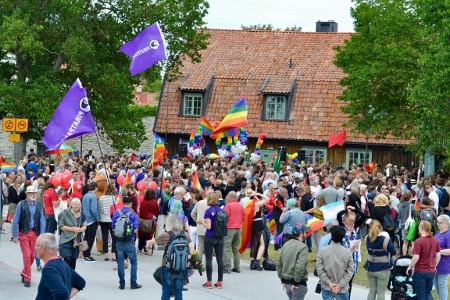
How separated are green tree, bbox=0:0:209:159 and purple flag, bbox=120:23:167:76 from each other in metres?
14.2

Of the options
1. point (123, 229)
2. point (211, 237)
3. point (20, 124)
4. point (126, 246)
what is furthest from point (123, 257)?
point (20, 124)

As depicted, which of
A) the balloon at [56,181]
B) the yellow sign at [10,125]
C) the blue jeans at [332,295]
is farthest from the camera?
the yellow sign at [10,125]

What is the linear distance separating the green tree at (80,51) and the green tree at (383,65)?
622 cm

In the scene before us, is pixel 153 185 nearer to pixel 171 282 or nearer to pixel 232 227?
pixel 232 227

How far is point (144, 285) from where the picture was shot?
19109mm

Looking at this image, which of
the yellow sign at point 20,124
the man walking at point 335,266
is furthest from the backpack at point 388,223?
the yellow sign at point 20,124

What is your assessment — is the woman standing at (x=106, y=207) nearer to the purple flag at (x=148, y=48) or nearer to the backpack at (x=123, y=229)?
the backpack at (x=123, y=229)

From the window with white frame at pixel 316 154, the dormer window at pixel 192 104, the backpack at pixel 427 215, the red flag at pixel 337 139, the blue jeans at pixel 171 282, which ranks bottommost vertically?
the blue jeans at pixel 171 282

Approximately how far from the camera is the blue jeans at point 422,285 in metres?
16.0

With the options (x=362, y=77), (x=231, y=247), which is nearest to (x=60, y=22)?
(x=362, y=77)

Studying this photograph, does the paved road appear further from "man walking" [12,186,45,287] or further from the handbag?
the handbag

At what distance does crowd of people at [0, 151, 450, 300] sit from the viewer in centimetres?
1501

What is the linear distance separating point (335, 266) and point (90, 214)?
315 inches

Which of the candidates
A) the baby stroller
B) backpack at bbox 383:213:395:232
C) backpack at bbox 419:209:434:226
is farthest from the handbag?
the baby stroller
